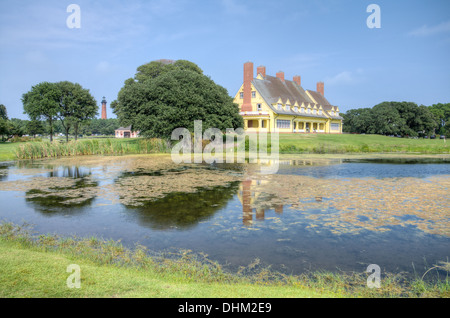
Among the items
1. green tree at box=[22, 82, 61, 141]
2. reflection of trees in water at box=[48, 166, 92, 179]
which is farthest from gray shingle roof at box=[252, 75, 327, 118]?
reflection of trees in water at box=[48, 166, 92, 179]

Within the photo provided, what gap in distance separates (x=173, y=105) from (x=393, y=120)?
6414cm

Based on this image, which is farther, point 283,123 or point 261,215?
point 283,123

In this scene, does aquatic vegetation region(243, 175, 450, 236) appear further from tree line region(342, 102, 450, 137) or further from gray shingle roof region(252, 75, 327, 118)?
tree line region(342, 102, 450, 137)

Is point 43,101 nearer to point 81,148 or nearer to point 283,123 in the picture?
point 81,148

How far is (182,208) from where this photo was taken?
37.8 feet

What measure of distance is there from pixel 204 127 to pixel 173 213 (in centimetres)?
2712

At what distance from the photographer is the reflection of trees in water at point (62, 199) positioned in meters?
11.3

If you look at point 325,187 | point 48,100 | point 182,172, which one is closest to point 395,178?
point 325,187

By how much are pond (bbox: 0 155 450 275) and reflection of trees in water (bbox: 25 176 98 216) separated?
1.6 inches

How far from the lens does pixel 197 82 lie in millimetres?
39469

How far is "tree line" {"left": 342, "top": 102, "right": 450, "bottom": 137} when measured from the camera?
259 feet

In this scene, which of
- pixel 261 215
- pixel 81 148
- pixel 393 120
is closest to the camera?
pixel 261 215

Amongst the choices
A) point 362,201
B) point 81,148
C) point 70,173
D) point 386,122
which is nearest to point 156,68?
point 81,148

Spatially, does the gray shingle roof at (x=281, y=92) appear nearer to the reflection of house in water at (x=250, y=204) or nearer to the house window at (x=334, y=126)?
the house window at (x=334, y=126)
